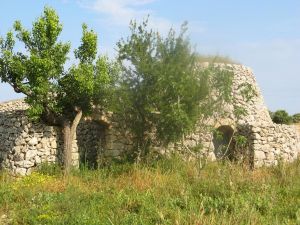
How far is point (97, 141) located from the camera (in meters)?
16.3

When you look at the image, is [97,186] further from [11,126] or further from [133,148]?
[11,126]

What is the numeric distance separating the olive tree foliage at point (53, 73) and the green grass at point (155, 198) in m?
2.37

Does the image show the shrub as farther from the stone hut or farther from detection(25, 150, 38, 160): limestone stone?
detection(25, 150, 38, 160): limestone stone

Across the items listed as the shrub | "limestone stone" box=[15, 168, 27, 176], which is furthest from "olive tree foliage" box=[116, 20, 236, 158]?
the shrub

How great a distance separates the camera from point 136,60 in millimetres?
13828

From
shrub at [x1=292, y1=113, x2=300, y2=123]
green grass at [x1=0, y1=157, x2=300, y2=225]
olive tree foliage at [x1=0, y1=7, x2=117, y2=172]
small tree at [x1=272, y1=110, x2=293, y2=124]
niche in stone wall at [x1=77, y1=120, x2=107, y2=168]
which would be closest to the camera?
green grass at [x1=0, y1=157, x2=300, y2=225]

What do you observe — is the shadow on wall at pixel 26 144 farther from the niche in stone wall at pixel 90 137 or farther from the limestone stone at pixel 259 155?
the limestone stone at pixel 259 155

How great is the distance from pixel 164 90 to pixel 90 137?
4388 mm

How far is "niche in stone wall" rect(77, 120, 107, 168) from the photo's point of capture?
15.6 meters

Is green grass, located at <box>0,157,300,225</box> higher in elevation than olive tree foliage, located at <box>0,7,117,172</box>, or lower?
lower

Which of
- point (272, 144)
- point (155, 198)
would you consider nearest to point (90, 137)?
point (272, 144)

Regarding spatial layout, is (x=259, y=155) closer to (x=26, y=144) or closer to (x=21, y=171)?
(x=26, y=144)

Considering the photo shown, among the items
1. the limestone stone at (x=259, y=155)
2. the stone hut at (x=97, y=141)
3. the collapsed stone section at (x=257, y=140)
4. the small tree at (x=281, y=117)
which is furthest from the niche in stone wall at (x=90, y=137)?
the small tree at (x=281, y=117)

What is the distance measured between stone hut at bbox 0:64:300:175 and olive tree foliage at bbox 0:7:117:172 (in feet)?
2.23
